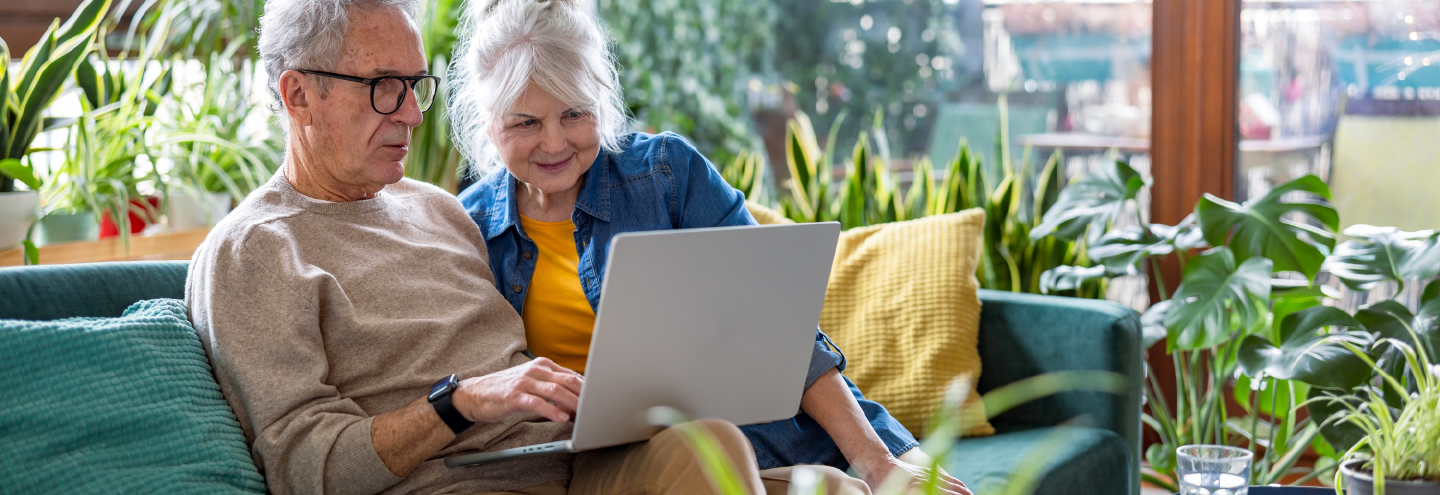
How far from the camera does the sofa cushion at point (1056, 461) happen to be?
5.82 feet

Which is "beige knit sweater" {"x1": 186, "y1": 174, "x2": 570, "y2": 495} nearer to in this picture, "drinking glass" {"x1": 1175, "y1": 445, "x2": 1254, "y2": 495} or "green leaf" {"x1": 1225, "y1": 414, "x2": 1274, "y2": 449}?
"drinking glass" {"x1": 1175, "y1": 445, "x2": 1254, "y2": 495}

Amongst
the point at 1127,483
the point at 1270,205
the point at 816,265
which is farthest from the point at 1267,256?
the point at 816,265

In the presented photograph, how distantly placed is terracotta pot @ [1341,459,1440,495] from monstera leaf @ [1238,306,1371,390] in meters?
0.52

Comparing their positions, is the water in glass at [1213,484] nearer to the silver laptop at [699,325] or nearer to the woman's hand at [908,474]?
the woman's hand at [908,474]

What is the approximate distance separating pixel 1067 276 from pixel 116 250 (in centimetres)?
197

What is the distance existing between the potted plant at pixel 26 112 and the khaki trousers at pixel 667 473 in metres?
1.06

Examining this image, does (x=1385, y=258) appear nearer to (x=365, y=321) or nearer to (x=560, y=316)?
(x=560, y=316)

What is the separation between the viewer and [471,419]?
1.29m

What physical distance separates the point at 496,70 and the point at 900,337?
0.97 meters

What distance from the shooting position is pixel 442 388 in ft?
4.23

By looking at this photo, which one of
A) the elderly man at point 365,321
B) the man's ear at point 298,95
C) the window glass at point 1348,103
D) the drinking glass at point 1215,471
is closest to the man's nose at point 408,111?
the elderly man at point 365,321

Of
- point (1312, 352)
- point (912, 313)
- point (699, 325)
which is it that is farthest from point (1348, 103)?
point (699, 325)

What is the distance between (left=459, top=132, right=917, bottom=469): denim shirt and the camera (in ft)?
5.26

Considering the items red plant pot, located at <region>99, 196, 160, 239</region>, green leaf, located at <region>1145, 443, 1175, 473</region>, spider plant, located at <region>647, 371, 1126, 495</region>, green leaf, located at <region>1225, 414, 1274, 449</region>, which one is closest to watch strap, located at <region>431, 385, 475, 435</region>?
spider plant, located at <region>647, 371, 1126, 495</region>
